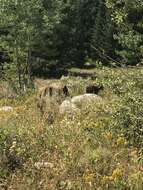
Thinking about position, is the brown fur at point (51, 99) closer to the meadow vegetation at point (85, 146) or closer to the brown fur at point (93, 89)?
the meadow vegetation at point (85, 146)

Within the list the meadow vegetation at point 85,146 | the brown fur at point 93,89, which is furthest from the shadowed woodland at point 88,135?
the brown fur at point 93,89

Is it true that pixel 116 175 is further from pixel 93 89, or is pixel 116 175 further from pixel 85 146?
pixel 93 89

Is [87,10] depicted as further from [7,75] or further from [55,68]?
[7,75]

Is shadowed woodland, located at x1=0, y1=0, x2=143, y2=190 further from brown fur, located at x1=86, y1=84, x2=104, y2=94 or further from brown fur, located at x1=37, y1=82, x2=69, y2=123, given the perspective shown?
brown fur, located at x1=86, y1=84, x2=104, y2=94

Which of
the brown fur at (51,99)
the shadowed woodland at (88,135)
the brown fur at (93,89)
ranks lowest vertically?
the brown fur at (93,89)

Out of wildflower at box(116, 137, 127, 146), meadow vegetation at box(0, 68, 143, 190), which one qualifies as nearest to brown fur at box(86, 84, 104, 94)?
meadow vegetation at box(0, 68, 143, 190)

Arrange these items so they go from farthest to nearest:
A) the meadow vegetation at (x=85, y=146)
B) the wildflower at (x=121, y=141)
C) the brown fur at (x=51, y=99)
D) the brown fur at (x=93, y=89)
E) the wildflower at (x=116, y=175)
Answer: the brown fur at (x=93, y=89)
the brown fur at (x=51, y=99)
the wildflower at (x=121, y=141)
the meadow vegetation at (x=85, y=146)
the wildflower at (x=116, y=175)

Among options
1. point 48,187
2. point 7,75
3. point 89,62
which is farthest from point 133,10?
point 7,75

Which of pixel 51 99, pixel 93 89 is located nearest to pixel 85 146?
pixel 51 99

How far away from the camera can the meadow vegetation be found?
7.05m

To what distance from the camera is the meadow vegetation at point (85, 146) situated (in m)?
7.05

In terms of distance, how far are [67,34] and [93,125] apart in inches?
2083

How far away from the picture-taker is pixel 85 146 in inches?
330

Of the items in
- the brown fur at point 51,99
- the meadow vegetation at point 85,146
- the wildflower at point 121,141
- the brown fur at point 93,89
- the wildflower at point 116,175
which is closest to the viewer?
the wildflower at point 116,175
